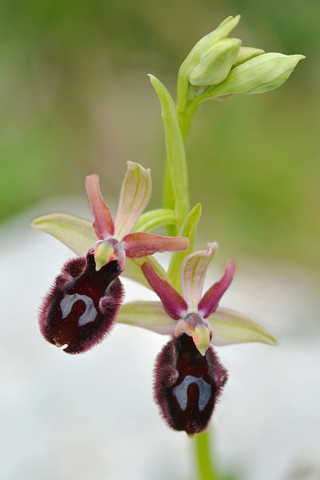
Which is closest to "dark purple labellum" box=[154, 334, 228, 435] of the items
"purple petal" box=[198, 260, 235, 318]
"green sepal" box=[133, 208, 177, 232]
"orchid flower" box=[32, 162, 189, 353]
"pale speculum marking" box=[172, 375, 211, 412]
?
"pale speculum marking" box=[172, 375, 211, 412]

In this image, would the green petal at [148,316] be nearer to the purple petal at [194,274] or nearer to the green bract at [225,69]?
the purple petal at [194,274]

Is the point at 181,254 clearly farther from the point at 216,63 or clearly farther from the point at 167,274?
the point at 216,63

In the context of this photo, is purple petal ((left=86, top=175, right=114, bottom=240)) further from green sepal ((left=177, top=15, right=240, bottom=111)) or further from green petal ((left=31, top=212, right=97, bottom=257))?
green sepal ((left=177, top=15, right=240, bottom=111))

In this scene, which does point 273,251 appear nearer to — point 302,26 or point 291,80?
point 291,80

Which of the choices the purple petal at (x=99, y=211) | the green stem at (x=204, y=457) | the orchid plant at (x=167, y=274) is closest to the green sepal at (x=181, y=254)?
the orchid plant at (x=167, y=274)

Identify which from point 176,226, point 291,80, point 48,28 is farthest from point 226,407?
point 48,28
